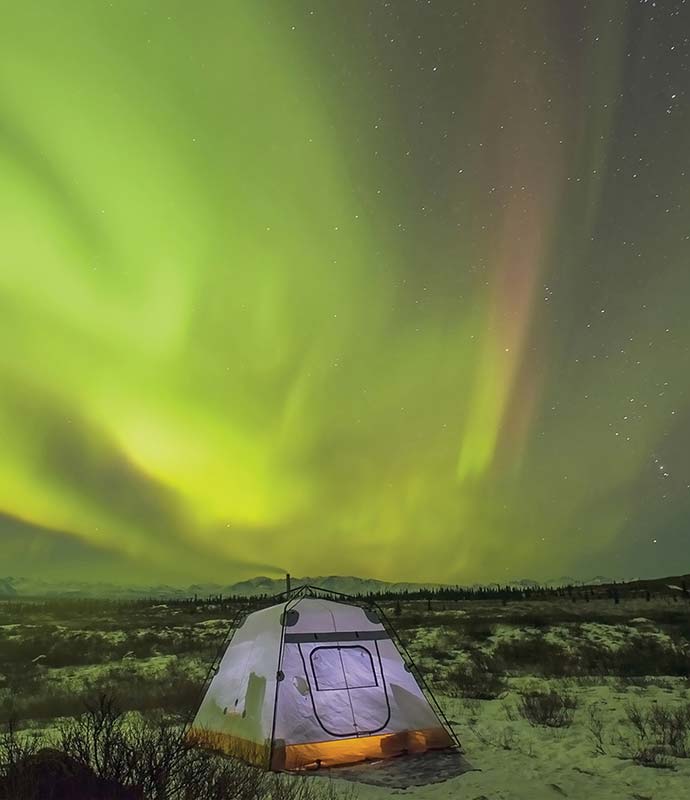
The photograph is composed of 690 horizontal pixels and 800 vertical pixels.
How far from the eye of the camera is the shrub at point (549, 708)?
1355cm

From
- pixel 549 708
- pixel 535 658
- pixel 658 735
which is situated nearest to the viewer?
pixel 658 735

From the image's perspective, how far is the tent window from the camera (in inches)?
430

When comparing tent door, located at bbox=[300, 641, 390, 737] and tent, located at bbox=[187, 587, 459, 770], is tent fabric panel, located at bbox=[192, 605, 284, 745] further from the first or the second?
tent door, located at bbox=[300, 641, 390, 737]

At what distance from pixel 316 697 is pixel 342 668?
0.76m

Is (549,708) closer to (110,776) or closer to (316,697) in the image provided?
(316,697)

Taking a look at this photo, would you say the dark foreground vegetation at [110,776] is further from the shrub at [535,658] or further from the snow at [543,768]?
the shrub at [535,658]

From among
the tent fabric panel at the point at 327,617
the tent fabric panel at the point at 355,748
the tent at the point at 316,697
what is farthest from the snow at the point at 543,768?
the tent fabric panel at the point at 327,617

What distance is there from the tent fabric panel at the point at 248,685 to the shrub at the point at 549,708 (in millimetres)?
6646

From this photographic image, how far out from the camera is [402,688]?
11422 mm

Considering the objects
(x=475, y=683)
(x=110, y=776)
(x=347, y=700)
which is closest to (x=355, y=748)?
(x=347, y=700)

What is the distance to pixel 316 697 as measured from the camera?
34.9ft

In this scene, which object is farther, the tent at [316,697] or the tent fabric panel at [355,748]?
the tent at [316,697]

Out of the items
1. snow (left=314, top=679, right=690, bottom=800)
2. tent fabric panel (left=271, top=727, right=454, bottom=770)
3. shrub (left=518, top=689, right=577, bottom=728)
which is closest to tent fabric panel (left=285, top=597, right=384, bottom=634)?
tent fabric panel (left=271, top=727, right=454, bottom=770)

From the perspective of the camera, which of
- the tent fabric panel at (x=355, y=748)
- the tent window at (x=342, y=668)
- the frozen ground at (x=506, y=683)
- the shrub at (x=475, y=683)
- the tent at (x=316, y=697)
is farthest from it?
the shrub at (x=475, y=683)
